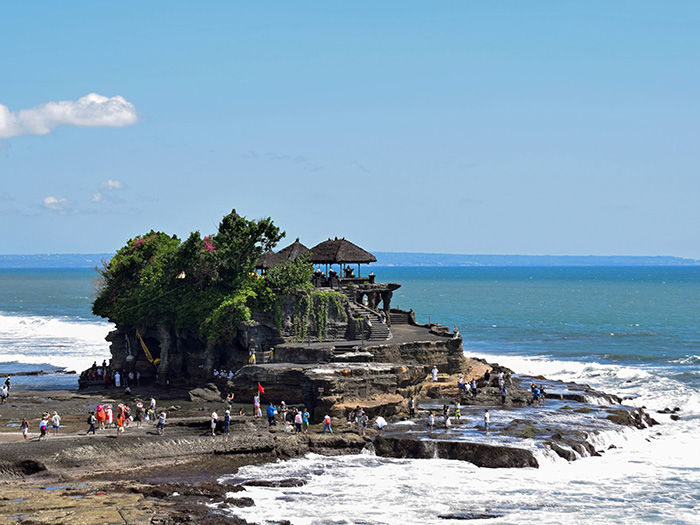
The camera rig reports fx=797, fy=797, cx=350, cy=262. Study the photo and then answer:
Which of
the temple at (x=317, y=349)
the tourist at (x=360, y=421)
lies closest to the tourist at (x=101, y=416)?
the temple at (x=317, y=349)

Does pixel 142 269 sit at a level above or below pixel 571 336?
above

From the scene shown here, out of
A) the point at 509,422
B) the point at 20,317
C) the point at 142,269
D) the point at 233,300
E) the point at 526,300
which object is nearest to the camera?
the point at 509,422

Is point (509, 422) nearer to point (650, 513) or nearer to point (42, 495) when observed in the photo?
point (650, 513)

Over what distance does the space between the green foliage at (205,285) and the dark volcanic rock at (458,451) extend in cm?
1446

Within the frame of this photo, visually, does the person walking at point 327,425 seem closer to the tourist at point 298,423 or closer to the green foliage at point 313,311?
the tourist at point 298,423

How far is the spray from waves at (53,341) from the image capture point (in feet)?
206

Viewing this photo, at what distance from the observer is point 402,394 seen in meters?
40.0

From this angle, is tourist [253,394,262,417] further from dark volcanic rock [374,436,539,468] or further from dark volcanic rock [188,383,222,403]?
dark volcanic rock [374,436,539,468]

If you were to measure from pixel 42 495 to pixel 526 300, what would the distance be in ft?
399

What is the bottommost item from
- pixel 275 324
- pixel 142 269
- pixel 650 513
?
pixel 650 513

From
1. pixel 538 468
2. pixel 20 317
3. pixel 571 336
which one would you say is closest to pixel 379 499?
pixel 538 468

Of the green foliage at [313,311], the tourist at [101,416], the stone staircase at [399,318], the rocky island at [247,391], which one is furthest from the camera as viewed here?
the stone staircase at [399,318]

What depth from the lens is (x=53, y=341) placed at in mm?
75188

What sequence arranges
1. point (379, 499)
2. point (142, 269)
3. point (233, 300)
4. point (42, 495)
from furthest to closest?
point (142, 269)
point (233, 300)
point (379, 499)
point (42, 495)
